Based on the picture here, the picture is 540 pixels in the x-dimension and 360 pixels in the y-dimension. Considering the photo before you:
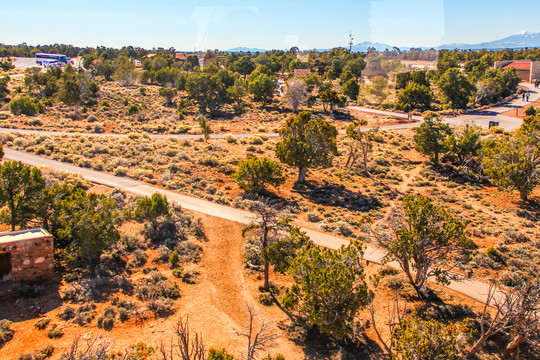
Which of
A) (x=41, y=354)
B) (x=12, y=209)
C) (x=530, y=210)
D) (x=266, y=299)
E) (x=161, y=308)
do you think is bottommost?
(x=266, y=299)

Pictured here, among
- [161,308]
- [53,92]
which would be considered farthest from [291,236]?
[53,92]

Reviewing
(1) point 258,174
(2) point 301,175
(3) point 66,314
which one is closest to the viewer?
(3) point 66,314

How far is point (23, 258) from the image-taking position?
1756 centimetres

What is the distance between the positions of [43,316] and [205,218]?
12729mm

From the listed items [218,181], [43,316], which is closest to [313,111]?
[218,181]

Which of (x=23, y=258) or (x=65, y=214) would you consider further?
(x=65, y=214)

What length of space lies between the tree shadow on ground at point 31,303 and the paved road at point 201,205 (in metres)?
10.9

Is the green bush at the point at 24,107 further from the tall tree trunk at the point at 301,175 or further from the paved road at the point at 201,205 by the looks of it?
the tall tree trunk at the point at 301,175

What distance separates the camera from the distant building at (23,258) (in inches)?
677

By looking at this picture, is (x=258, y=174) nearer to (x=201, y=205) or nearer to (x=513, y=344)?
(x=201, y=205)

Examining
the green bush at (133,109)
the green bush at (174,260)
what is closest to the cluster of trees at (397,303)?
the green bush at (174,260)

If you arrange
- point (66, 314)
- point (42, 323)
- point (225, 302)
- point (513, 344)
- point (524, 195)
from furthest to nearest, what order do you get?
point (524, 195) < point (225, 302) < point (66, 314) < point (42, 323) < point (513, 344)

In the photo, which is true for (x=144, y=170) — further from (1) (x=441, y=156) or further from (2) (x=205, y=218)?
(1) (x=441, y=156)

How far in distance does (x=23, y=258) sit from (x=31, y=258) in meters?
0.34
